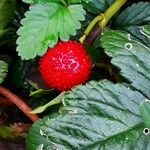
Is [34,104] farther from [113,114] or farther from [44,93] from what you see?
[113,114]

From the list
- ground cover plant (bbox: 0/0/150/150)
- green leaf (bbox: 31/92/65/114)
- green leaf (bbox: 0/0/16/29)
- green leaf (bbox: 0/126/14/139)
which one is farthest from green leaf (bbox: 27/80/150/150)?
green leaf (bbox: 0/0/16/29)

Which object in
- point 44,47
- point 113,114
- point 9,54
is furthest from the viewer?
point 9,54

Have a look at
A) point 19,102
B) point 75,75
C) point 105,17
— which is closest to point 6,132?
point 19,102

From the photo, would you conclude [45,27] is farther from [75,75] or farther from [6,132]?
[6,132]

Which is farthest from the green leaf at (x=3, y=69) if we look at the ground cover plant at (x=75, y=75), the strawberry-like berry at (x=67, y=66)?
the strawberry-like berry at (x=67, y=66)

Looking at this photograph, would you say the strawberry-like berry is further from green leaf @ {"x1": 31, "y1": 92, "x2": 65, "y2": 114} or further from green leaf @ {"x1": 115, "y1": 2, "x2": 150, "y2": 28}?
green leaf @ {"x1": 115, "y1": 2, "x2": 150, "y2": 28}

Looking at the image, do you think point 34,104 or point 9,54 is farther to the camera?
point 9,54

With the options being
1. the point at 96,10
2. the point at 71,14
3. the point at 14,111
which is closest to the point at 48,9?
the point at 71,14

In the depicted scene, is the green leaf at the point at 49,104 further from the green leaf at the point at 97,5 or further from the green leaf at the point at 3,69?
the green leaf at the point at 97,5
